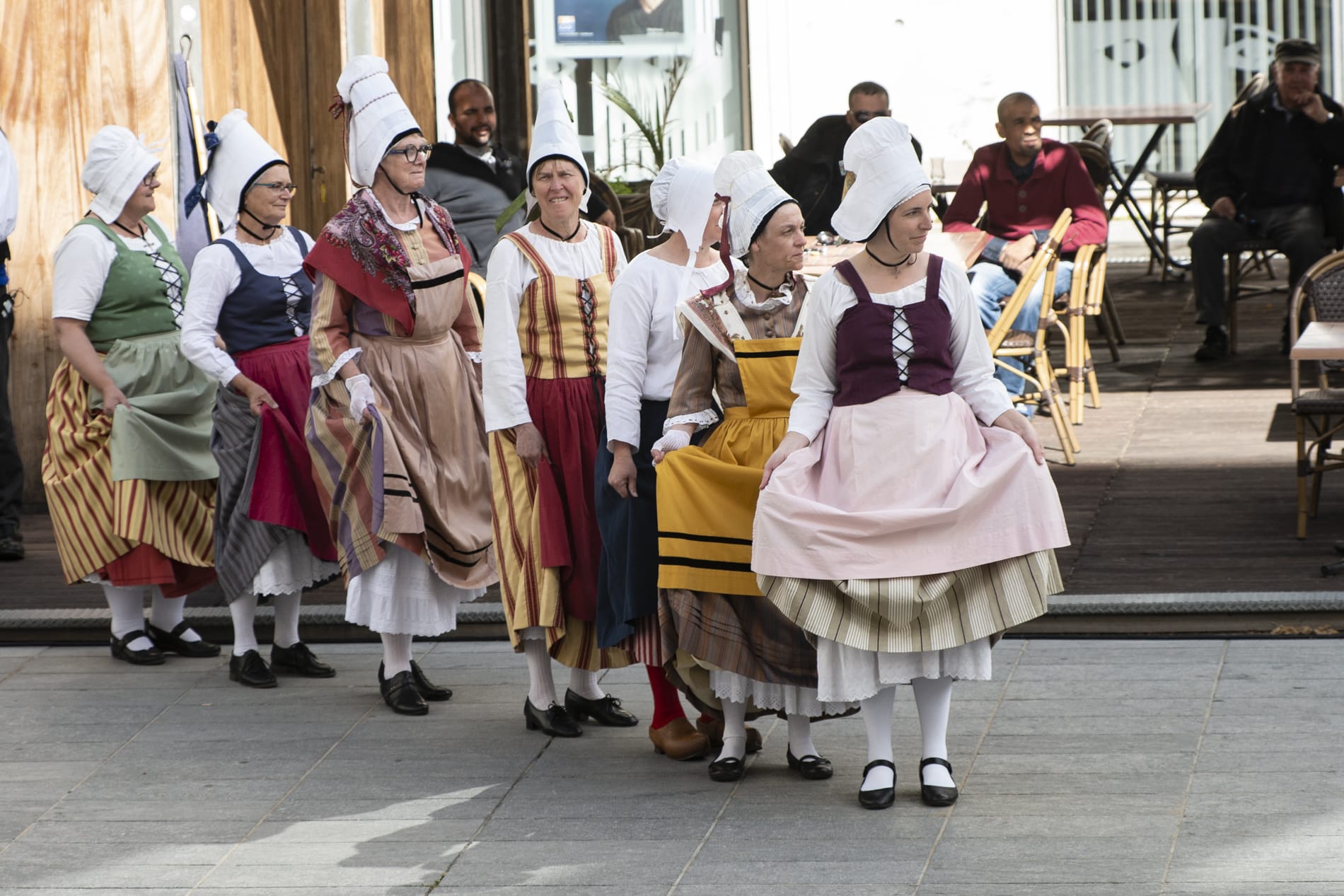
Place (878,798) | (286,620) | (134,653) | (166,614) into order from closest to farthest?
(878,798) → (286,620) → (134,653) → (166,614)

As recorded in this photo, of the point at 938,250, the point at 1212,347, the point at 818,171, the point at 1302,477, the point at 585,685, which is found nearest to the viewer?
the point at 585,685

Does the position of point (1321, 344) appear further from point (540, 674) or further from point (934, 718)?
point (540, 674)

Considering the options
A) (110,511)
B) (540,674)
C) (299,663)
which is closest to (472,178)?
(110,511)

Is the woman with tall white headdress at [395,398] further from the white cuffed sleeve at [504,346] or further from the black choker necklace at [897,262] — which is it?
the black choker necklace at [897,262]

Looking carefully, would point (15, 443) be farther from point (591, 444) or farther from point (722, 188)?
point (722, 188)

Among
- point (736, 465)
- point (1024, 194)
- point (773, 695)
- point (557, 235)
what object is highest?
point (1024, 194)

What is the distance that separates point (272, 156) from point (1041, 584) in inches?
103

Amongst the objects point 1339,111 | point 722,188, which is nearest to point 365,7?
point 1339,111

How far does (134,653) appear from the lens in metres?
5.82

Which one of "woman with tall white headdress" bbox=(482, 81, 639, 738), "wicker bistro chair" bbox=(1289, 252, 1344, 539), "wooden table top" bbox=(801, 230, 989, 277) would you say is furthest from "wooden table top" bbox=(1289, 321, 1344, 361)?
"woman with tall white headdress" bbox=(482, 81, 639, 738)

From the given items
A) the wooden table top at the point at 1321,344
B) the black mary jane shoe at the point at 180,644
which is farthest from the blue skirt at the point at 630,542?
the wooden table top at the point at 1321,344

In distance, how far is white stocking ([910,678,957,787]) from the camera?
13.6 feet

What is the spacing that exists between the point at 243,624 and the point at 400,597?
0.69m

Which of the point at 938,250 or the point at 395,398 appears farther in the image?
the point at 938,250
